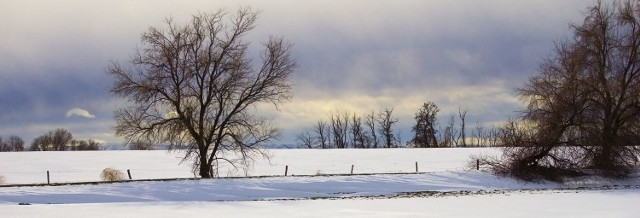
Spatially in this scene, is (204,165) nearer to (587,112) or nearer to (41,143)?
(587,112)

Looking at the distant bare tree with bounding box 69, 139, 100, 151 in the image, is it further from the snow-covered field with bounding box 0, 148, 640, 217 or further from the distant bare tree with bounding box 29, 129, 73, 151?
the snow-covered field with bounding box 0, 148, 640, 217

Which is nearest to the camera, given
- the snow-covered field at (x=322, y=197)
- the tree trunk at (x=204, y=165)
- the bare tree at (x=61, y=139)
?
the snow-covered field at (x=322, y=197)

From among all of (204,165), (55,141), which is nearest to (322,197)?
(204,165)

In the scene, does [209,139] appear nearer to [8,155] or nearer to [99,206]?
[99,206]

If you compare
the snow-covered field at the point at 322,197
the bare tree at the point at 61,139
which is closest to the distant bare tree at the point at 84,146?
the bare tree at the point at 61,139

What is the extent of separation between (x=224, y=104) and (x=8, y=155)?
142ft

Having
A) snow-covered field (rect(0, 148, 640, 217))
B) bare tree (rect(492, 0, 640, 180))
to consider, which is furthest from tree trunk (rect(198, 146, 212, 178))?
bare tree (rect(492, 0, 640, 180))

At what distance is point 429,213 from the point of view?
838 inches

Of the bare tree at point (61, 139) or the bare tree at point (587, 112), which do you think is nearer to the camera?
the bare tree at point (587, 112)

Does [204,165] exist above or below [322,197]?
above

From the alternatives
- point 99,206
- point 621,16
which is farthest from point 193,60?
point 621,16

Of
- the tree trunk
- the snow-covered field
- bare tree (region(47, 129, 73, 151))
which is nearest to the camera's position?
the snow-covered field

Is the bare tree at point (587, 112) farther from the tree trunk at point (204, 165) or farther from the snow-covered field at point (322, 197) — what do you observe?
the tree trunk at point (204, 165)

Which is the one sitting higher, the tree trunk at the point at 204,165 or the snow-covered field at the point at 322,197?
the tree trunk at the point at 204,165
